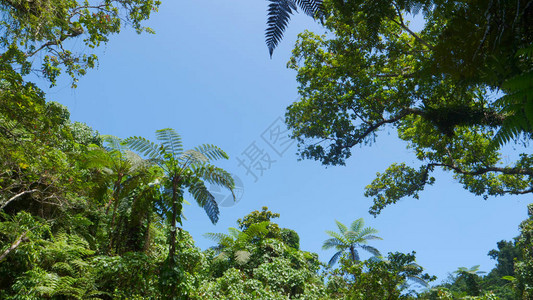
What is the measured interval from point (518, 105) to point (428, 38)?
6.64 m

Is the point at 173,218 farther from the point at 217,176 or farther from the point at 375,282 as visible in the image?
the point at 375,282

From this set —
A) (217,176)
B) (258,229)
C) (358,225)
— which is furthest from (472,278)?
(217,176)

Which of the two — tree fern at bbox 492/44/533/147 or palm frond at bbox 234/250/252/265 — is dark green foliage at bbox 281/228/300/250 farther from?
tree fern at bbox 492/44/533/147

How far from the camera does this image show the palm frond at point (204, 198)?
5.95 metres

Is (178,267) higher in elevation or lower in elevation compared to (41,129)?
lower

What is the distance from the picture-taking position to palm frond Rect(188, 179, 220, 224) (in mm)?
5945

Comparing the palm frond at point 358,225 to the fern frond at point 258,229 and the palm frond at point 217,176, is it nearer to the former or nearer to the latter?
the fern frond at point 258,229

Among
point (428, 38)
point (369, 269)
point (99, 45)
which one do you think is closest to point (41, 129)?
point (99, 45)

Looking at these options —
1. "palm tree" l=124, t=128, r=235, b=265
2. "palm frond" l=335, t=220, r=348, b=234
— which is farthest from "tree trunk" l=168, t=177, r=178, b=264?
"palm frond" l=335, t=220, r=348, b=234

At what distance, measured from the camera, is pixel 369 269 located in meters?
7.28

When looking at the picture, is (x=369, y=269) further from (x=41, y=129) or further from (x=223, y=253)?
(x=41, y=129)

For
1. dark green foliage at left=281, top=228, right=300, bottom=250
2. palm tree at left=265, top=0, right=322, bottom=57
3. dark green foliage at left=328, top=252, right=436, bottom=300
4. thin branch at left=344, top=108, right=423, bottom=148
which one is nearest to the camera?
palm tree at left=265, top=0, right=322, bottom=57

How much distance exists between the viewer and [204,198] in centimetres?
603

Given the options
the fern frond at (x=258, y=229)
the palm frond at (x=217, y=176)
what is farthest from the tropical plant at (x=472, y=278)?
the palm frond at (x=217, y=176)
